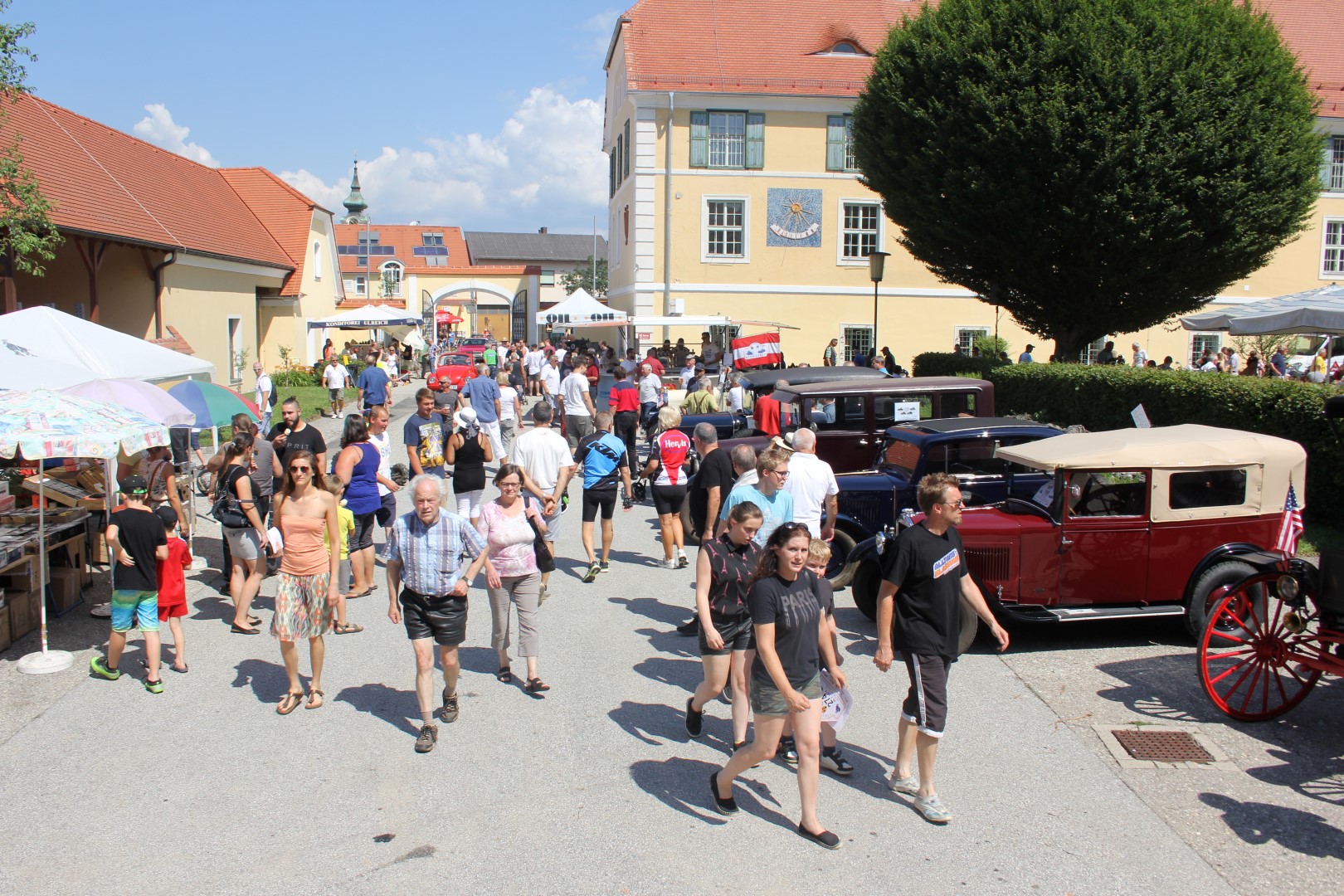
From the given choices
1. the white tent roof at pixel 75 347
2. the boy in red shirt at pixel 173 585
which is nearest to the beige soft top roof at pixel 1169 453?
the boy in red shirt at pixel 173 585

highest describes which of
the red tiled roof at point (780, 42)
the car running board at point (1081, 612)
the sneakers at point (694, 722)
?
the red tiled roof at point (780, 42)

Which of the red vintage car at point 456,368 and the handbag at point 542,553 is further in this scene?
the red vintage car at point 456,368

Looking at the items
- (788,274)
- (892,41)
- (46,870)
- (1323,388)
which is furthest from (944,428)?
(788,274)

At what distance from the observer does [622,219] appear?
38031 mm

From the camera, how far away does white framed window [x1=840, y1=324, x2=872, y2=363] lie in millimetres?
34094

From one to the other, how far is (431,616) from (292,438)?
431 cm

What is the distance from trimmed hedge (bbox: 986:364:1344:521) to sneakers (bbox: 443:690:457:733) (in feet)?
31.7

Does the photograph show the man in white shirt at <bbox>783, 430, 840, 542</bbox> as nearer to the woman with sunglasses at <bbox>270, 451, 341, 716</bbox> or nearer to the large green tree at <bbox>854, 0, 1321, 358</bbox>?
the woman with sunglasses at <bbox>270, 451, 341, 716</bbox>

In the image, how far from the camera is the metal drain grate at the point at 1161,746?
20.9 feet

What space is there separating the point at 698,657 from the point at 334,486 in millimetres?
3189

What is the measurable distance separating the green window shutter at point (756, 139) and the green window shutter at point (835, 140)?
2.08 m

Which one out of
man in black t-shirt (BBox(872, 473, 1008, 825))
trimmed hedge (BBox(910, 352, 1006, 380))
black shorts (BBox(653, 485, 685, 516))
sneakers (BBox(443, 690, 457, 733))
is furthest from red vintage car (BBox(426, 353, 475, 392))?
man in black t-shirt (BBox(872, 473, 1008, 825))

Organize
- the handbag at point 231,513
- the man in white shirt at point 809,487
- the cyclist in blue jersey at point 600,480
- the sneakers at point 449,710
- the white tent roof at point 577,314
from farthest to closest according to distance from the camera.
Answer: the white tent roof at point 577,314 → the cyclist in blue jersey at point 600,480 → the handbag at point 231,513 → the man in white shirt at point 809,487 → the sneakers at point 449,710

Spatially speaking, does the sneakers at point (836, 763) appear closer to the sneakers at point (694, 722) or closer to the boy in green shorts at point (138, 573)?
the sneakers at point (694, 722)
